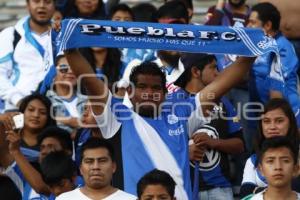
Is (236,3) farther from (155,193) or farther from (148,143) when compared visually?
(155,193)

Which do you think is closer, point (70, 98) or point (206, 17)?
point (70, 98)

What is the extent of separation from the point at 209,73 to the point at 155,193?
2.01 metres

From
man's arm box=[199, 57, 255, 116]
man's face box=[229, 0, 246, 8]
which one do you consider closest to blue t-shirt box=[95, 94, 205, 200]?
man's arm box=[199, 57, 255, 116]

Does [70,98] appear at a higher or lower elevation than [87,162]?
higher

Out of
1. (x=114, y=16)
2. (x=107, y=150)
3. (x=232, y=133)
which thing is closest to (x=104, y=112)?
(x=107, y=150)

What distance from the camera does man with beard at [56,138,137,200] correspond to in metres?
8.98

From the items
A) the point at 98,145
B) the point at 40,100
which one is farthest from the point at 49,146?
the point at 98,145

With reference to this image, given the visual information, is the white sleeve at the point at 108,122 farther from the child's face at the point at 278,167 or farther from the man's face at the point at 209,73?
the man's face at the point at 209,73

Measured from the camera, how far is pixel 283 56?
11906 millimetres

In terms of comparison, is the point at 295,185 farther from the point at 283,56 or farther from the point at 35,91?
the point at 35,91

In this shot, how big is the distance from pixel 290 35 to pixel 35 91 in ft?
9.01

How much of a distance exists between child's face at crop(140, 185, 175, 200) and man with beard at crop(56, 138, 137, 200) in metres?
0.14

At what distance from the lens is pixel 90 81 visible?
29.7 ft

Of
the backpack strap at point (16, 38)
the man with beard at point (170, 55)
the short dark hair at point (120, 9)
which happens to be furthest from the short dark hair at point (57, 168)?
the short dark hair at point (120, 9)
